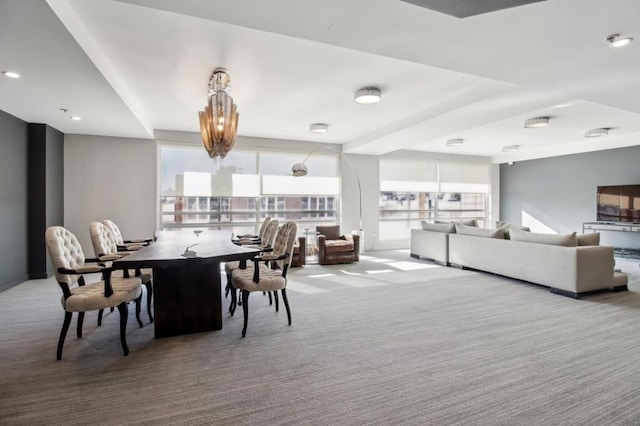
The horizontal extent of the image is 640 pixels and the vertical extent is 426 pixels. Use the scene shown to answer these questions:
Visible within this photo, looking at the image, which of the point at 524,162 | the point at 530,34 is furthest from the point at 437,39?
the point at 524,162

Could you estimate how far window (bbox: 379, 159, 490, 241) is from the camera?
8.94m

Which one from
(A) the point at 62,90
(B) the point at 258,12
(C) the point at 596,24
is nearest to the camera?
(B) the point at 258,12

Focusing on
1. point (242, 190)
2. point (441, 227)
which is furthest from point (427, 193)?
point (242, 190)

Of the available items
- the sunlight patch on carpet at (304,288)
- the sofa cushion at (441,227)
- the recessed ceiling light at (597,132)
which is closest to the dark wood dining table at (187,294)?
the sunlight patch on carpet at (304,288)

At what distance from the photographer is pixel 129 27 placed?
2.73m

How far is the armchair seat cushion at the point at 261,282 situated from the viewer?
10.1ft

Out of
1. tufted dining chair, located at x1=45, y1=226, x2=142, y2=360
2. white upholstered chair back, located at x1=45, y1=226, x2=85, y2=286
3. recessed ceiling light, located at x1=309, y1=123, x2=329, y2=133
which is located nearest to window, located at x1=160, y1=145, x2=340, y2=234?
recessed ceiling light, located at x1=309, y1=123, x2=329, y2=133

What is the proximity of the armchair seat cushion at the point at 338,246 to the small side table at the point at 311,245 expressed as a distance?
23.5 inches

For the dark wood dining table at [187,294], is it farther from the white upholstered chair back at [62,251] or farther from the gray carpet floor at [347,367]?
the white upholstered chair back at [62,251]

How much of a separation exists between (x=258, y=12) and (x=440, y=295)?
3.78 m

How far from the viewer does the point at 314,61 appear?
135 inches

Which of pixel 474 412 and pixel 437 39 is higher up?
pixel 437 39

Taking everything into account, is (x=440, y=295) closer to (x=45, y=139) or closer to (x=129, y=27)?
(x=129, y=27)

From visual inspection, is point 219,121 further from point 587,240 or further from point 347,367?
point 587,240
